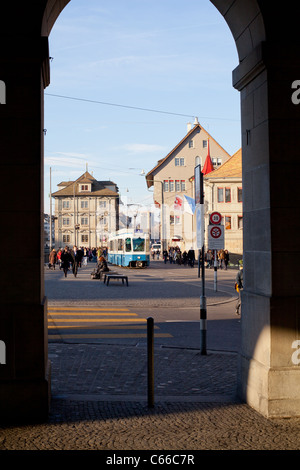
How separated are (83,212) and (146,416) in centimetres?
9959

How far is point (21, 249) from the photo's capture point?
18.9 ft

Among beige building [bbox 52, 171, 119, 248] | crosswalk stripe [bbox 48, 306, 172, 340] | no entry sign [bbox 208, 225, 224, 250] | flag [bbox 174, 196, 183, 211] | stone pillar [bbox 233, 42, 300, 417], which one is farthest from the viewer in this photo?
beige building [bbox 52, 171, 119, 248]

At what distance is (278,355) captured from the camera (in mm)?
5941

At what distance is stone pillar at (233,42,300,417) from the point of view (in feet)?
19.4

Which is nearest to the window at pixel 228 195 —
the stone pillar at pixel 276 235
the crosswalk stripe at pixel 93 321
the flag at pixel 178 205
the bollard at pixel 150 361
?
the flag at pixel 178 205

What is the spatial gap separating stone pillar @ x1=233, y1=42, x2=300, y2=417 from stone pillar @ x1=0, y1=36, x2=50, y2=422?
7.16ft

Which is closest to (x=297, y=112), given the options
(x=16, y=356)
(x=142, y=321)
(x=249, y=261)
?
(x=249, y=261)

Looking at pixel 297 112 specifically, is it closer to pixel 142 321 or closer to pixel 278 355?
pixel 278 355

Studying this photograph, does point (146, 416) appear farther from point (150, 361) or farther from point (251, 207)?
point (251, 207)

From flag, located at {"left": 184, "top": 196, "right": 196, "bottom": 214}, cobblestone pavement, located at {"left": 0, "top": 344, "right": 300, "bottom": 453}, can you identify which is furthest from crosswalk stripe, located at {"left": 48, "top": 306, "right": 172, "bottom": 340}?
flag, located at {"left": 184, "top": 196, "right": 196, "bottom": 214}

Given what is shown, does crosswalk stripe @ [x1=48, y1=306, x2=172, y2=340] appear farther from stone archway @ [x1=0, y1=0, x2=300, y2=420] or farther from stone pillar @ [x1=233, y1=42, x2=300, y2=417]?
stone pillar @ [x1=233, y1=42, x2=300, y2=417]

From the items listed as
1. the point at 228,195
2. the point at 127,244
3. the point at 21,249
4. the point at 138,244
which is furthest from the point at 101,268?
the point at 228,195

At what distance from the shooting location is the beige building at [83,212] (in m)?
104

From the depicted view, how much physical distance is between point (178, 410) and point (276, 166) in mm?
2671
